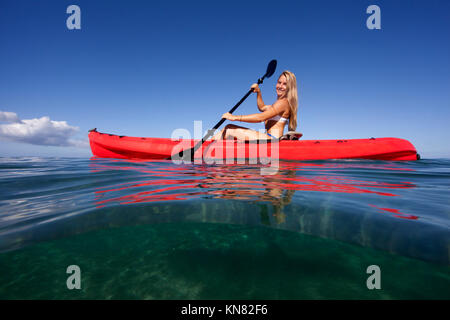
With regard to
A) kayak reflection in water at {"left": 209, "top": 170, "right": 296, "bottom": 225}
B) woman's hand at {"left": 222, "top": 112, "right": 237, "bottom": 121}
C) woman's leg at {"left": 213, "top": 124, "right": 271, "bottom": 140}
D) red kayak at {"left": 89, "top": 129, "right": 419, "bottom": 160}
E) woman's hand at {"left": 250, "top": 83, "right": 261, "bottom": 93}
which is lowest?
kayak reflection in water at {"left": 209, "top": 170, "right": 296, "bottom": 225}

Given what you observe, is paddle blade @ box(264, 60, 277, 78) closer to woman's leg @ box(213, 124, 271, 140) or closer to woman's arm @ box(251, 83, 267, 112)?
woman's arm @ box(251, 83, 267, 112)

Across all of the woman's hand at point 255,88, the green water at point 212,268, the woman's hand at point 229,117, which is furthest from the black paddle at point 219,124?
the green water at point 212,268

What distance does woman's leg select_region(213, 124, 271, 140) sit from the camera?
221 inches

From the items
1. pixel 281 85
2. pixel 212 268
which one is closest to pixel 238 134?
pixel 281 85

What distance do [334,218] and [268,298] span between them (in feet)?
2.92

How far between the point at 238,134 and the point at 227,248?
486 centimetres

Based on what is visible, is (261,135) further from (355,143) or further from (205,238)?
(205,238)

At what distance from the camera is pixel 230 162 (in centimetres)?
535

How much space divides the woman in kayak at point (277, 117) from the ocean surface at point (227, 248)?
12.9ft

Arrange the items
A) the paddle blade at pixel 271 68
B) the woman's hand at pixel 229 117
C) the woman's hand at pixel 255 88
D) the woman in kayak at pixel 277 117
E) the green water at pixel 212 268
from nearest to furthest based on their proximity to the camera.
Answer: the green water at pixel 212 268 → the woman in kayak at pixel 277 117 → the woman's hand at pixel 229 117 → the woman's hand at pixel 255 88 → the paddle blade at pixel 271 68

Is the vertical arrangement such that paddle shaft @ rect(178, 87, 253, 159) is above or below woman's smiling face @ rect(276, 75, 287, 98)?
below

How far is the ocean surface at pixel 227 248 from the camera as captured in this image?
83cm

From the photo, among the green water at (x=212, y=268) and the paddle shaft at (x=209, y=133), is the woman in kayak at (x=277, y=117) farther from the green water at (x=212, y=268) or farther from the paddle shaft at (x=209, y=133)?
the green water at (x=212, y=268)

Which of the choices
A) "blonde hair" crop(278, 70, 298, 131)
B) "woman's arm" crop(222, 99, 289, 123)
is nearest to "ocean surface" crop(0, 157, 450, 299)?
"woman's arm" crop(222, 99, 289, 123)
